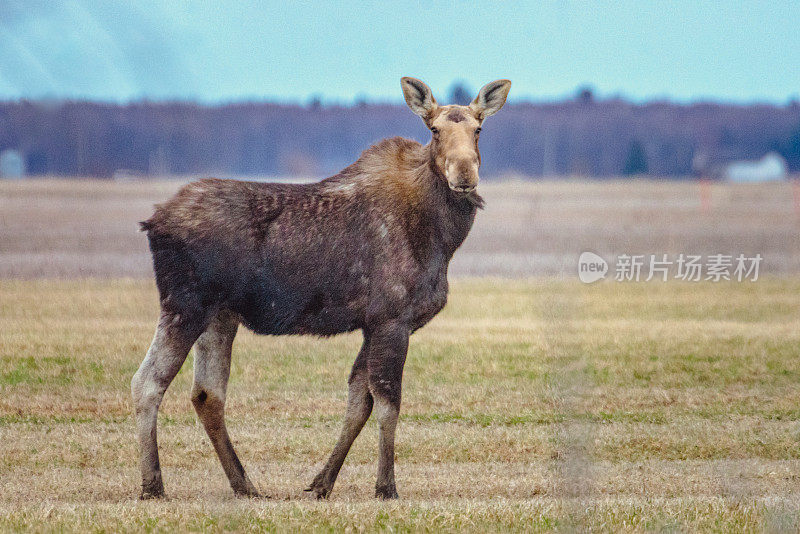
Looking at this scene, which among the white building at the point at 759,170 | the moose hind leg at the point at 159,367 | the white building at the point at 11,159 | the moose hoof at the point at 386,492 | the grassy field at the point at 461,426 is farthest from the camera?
the white building at the point at 759,170

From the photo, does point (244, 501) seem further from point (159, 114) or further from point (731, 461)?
point (731, 461)

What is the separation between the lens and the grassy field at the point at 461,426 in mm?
8516

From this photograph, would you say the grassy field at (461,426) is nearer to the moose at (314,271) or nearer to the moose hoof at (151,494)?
the moose hoof at (151,494)

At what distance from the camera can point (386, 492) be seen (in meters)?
9.51

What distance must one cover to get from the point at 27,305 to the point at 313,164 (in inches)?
2125

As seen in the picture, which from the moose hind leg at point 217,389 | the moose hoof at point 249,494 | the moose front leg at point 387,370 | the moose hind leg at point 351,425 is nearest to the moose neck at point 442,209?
the moose front leg at point 387,370

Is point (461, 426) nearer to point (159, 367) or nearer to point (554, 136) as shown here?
point (159, 367)

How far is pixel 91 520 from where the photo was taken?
316 inches

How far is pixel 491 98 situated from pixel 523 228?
3383 centimetres

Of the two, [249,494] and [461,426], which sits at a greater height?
[249,494]

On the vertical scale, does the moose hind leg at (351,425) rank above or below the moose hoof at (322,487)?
above

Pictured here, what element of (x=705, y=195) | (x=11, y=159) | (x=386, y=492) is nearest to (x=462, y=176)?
(x=386, y=492)

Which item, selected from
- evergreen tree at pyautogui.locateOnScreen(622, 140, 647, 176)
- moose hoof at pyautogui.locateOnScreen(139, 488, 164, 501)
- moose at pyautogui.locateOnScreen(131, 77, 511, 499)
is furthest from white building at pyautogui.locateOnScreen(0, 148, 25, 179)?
evergreen tree at pyautogui.locateOnScreen(622, 140, 647, 176)

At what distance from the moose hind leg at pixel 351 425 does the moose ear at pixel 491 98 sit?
7.33 ft
